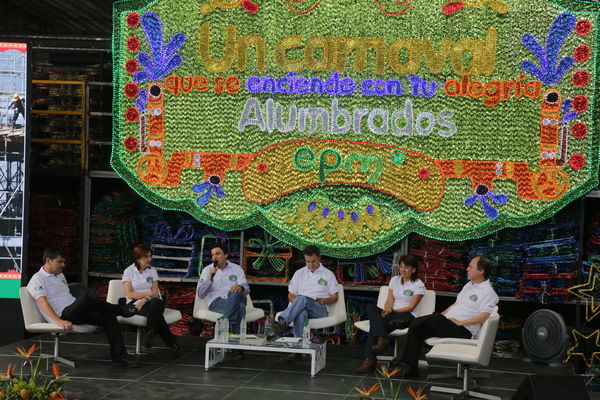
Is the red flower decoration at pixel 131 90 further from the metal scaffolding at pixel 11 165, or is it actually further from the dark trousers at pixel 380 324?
the dark trousers at pixel 380 324

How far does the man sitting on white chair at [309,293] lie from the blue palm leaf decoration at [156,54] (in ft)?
8.51

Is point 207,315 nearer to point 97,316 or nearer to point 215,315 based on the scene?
point 215,315

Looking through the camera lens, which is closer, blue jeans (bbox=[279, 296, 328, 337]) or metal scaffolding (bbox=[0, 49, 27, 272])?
blue jeans (bbox=[279, 296, 328, 337])

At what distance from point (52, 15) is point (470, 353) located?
45.5ft

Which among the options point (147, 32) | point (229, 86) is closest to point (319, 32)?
point (229, 86)

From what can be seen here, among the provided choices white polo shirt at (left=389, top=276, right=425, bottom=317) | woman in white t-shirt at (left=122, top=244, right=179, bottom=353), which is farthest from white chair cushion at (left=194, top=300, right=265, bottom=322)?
white polo shirt at (left=389, top=276, right=425, bottom=317)

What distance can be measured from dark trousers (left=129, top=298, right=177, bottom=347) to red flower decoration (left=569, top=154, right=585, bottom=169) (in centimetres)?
416

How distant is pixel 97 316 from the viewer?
8688 mm

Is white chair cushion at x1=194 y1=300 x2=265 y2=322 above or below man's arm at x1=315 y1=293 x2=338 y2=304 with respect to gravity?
below

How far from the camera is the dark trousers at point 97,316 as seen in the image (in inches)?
337

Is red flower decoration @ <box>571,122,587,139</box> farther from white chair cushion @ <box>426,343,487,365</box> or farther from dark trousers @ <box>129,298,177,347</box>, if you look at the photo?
dark trousers @ <box>129,298,177,347</box>

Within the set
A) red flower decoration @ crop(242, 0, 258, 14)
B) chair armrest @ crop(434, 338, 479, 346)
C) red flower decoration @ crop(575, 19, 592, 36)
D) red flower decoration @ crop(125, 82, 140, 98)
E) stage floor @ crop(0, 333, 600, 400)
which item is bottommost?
stage floor @ crop(0, 333, 600, 400)

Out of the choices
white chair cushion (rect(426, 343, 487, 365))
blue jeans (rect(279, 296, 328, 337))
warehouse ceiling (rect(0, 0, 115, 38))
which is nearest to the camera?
white chair cushion (rect(426, 343, 487, 365))

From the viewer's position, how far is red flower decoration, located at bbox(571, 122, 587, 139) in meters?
9.60
